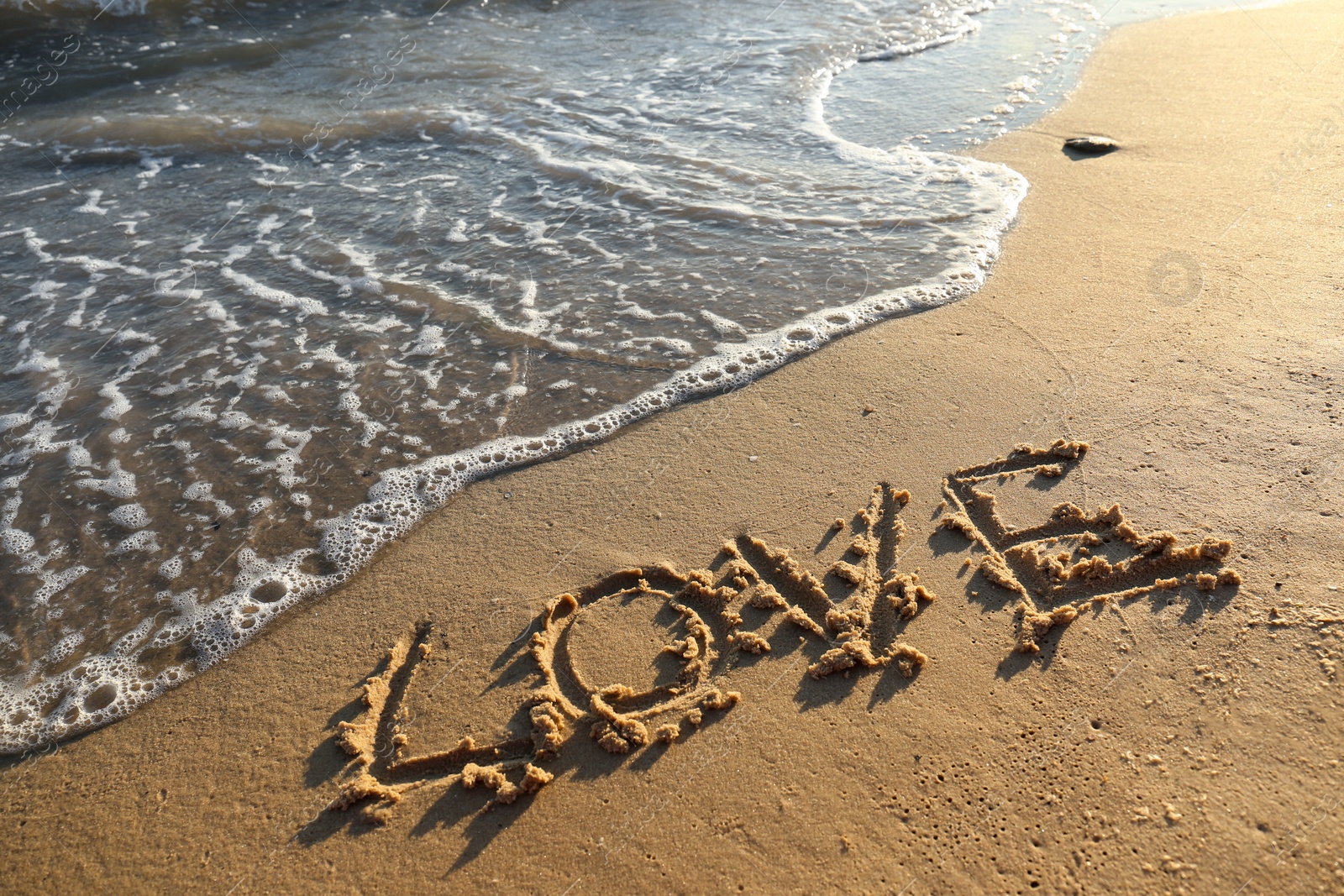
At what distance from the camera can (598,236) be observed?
197 inches

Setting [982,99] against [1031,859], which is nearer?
[1031,859]

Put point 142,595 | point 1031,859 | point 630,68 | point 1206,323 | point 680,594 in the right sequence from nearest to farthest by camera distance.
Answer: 1. point 1031,859
2. point 680,594
3. point 142,595
4. point 1206,323
5. point 630,68

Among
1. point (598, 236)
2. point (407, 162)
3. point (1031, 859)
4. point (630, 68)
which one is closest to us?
point (1031, 859)

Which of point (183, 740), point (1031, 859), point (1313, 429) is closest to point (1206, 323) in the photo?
point (1313, 429)

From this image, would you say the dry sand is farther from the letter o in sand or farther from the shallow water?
the shallow water

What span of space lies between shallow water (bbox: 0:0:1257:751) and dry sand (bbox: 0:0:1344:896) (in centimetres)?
37

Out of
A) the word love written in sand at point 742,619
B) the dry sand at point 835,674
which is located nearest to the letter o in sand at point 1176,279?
the dry sand at point 835,674

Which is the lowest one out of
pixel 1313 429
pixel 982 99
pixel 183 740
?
pixel 183 740

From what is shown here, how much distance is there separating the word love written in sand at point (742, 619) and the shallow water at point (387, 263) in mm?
858

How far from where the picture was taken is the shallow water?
312 centimetres

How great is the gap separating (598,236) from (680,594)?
2965 mm

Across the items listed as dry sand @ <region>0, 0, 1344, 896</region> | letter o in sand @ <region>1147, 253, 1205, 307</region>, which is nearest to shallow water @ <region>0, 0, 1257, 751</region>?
dry sand @ <region>0, 0, 1344, 896</region>

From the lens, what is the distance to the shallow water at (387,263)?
312 cm

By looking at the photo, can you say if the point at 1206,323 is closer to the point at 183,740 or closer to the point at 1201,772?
the point at 1201,772
